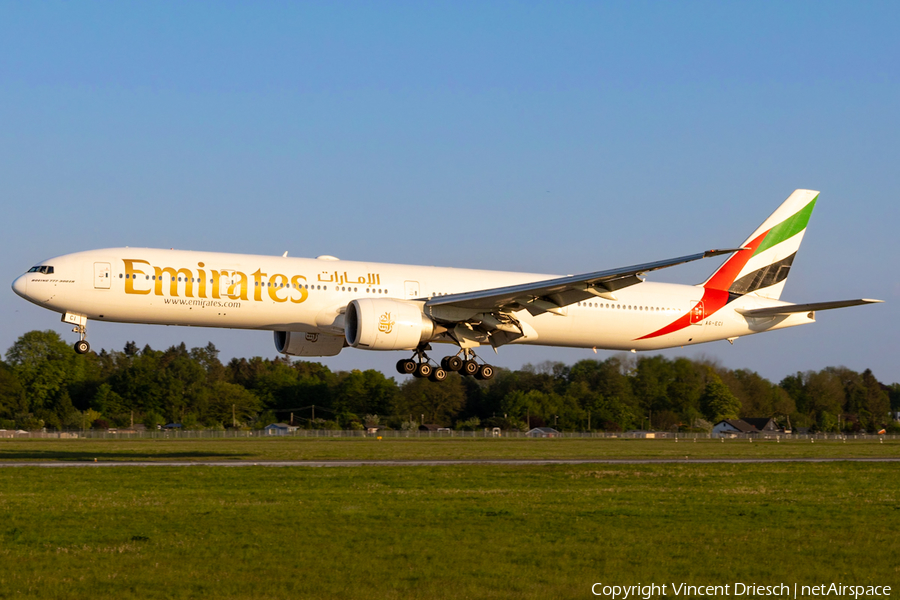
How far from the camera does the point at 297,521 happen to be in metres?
20.1

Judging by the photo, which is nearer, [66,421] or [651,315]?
[651,315]

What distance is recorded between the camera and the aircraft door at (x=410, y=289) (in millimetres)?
37719

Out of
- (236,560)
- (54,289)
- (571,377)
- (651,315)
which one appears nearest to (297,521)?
(236,560)

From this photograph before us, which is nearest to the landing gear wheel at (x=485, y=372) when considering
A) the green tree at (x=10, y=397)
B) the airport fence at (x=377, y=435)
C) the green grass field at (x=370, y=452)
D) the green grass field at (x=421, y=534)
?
the green grass field at (x=370, y=452)

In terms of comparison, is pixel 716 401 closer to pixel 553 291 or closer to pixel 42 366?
pixel 553 291

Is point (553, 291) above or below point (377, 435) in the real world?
above

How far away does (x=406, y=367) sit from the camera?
3941 cm

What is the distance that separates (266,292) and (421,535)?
18481 mm

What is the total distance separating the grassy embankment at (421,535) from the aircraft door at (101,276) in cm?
684

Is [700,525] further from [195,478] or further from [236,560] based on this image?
[195,478]

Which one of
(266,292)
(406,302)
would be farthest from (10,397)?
(406,302)

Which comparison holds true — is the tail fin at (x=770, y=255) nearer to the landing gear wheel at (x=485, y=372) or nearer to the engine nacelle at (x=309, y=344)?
the landing gear wheel at (x=485, y=372)

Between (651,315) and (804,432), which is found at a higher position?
(651,315)

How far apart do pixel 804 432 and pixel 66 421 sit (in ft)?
285
